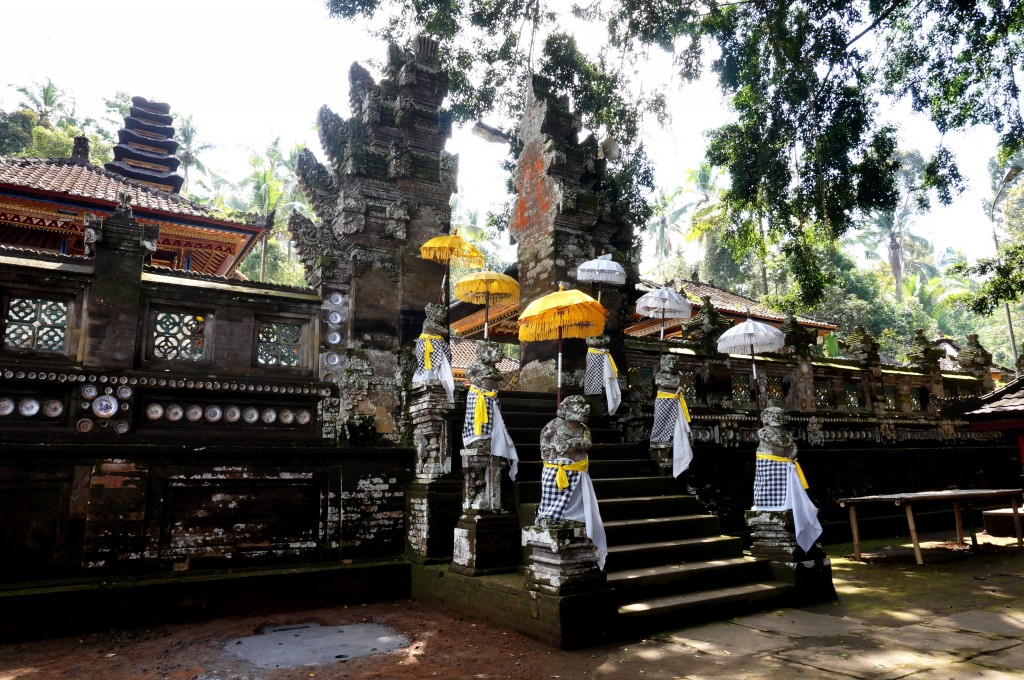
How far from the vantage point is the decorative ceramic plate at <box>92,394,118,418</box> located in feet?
19.7

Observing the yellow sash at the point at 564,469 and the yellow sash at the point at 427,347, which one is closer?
the yellow sash at the point at 564,469

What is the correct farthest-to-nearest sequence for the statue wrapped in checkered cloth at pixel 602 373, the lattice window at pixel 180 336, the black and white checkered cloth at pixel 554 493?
the statue wrapped in checkered cloth at pixel 602 373 → the lattice window at pixel 180 336 → the black and white checkered cloth at pixel 554 493

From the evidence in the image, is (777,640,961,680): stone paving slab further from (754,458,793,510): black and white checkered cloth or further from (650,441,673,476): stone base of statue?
(650,441,673,476): stone base of statue

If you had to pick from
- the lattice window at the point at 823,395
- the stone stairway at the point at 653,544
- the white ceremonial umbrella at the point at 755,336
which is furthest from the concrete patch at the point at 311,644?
the lattice window at the point at 823,395

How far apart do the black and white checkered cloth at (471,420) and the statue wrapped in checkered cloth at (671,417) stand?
8.51ft

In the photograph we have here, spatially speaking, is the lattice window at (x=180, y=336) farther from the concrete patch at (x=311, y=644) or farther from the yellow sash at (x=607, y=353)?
the yellow sash at (x=607, y=353)

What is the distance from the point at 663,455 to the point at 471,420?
9.07 ft

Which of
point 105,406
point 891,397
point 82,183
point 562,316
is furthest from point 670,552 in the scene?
point 82,183

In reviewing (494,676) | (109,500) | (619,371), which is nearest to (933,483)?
(619,371)

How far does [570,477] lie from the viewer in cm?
518

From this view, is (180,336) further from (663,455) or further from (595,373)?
(663,455)

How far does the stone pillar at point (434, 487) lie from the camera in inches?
261

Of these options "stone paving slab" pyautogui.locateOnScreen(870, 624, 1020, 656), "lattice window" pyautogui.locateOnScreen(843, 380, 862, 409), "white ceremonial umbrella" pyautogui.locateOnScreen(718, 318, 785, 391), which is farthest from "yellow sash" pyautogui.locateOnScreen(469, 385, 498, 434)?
"lattice window" pyautogui.locateOnScreen(843, 380, 862, 409)

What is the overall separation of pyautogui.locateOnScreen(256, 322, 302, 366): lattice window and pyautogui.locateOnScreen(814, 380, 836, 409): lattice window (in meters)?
8.45
